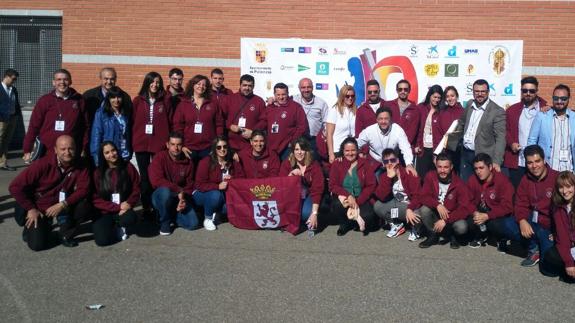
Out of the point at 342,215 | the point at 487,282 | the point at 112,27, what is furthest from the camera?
the point at 112,27

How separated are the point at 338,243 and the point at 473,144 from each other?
249cm

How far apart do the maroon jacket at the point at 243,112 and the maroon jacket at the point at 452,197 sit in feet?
8.86

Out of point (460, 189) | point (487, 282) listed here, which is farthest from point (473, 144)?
point (487, 282)

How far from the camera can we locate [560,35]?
1229cm

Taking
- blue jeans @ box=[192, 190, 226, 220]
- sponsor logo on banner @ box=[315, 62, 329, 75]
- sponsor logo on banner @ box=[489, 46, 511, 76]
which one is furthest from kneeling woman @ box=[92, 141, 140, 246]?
sponsor logo on banner @ box=[489, 46, 511, 76]

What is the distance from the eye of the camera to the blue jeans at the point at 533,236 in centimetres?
664

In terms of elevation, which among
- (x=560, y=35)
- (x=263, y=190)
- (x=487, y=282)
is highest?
(x=560, y=35)

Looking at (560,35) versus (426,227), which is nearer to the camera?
(426,227)

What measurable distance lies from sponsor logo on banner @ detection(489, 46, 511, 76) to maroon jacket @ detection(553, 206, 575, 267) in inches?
222

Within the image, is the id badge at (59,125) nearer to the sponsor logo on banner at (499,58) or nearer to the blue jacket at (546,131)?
the blue jacket at (546,131)

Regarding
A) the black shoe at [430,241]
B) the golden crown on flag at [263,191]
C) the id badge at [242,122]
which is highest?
the id badge at [242,122]

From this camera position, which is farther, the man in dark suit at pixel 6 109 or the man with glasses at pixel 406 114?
the man in dark suit at pixel 6 109

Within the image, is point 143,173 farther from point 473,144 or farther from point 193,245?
point 473,144

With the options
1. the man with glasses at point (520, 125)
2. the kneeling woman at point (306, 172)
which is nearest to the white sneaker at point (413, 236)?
the kneeling woman at point (306, 172)
